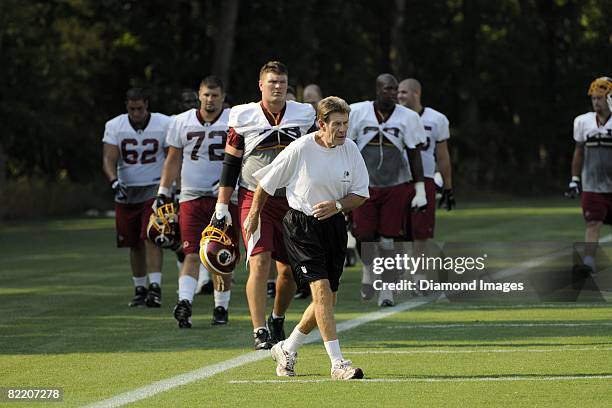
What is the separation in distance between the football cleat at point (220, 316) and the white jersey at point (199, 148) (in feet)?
3.32

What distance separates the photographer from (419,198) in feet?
48.8

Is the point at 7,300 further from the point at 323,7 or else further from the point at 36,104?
the point at 323,7

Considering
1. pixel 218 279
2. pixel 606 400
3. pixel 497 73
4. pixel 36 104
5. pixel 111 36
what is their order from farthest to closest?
1. pixel 497 73
2. pixel 111 36
3. pixel 36 104
4. pixel 218 279
5. pixel 606 400

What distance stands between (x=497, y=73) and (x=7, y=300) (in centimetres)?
3965

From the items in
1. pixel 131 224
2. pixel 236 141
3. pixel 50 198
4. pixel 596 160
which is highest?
pixel 236 141

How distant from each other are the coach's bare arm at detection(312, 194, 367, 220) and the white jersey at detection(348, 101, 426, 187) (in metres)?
4.81

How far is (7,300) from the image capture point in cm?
1620

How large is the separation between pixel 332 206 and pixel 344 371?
1.07 m

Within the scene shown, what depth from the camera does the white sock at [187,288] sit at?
13.4 metres

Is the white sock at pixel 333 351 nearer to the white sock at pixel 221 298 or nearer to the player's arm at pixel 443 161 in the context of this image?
the white sock at pixel 221 298

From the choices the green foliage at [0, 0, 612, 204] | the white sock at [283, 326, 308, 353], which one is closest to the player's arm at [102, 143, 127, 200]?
the white sock at [283, 326, 308, 353]

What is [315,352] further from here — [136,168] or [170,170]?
[136,168]

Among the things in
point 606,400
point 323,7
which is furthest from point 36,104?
point 606,400

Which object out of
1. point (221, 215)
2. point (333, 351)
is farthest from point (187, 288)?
point (333, 351)
